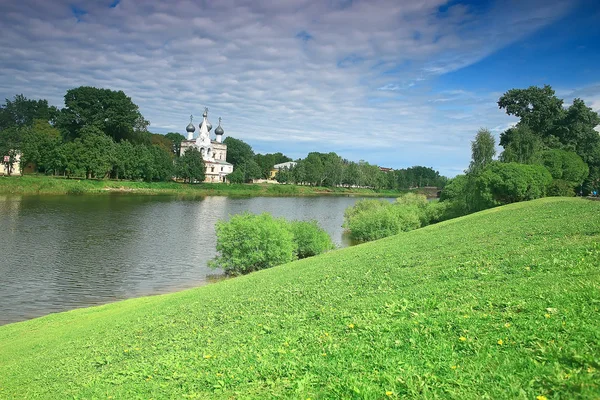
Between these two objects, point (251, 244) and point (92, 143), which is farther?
point (92, 143)

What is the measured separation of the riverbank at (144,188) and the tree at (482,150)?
76145 millimetres

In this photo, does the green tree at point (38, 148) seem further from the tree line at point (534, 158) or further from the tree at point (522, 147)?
the tree at point (522, 147)

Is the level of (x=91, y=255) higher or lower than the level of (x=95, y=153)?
lower

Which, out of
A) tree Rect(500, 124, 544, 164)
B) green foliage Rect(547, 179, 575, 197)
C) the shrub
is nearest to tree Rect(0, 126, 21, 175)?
the shrub

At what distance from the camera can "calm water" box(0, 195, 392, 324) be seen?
26062 mm

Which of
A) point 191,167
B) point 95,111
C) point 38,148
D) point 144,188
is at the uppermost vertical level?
point 95,111

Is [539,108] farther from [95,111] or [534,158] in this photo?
[95,111]

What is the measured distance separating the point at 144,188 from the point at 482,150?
3207 inches

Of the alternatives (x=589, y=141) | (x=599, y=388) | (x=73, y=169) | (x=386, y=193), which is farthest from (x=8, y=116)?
(x=599, y=388)

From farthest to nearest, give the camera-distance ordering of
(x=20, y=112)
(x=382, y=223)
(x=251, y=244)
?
1. (x=20, y=112)
2. (x=382, y=223)
3. (x=251, y=244)

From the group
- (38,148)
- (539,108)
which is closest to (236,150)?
(38,148)

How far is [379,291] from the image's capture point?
11648mm

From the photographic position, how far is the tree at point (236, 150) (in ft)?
566

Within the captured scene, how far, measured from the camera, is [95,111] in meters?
109
